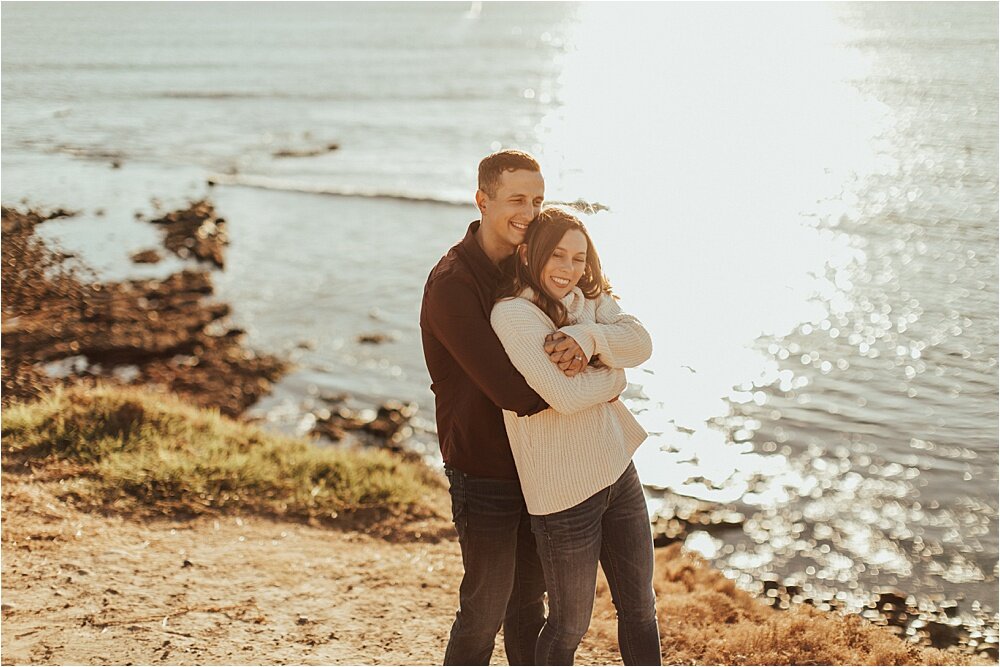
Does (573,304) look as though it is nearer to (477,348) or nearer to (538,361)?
(538,361)

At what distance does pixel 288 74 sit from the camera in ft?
246

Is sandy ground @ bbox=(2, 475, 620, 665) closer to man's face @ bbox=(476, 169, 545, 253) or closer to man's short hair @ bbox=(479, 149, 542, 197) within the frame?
man's face @ bbox=(476, 169, 545, 253)

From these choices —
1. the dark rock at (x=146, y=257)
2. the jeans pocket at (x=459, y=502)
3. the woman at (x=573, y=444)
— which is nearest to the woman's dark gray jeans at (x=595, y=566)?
the woman at (x=573, y=444)

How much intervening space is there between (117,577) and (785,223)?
82.0 ft

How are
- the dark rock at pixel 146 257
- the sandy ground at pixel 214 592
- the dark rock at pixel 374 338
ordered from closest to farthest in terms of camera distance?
the sandy ground at pixel 214 592 < the dark rock at pixel 374 338 < the dark rock at pixel 146 257

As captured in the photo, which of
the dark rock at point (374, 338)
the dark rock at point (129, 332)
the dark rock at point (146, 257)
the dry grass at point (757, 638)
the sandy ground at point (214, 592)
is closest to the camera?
the sandy ground at point (214, 592)

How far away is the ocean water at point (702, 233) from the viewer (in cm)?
1279

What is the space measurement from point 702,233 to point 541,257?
81.2 feet

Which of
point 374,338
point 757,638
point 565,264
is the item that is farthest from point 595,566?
point 374,338

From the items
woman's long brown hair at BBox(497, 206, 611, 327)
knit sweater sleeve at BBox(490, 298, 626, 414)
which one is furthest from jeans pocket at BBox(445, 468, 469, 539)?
woman's long brown hair at BBox(497, 206, 611, 327)

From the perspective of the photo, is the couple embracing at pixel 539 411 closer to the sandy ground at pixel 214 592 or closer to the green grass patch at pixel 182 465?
the sandy ground at pixel 214 592

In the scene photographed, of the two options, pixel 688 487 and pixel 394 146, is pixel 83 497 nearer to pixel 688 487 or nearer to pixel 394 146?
pixel 688 487

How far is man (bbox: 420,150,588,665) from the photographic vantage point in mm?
3791

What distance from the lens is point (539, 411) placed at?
3852 mm
